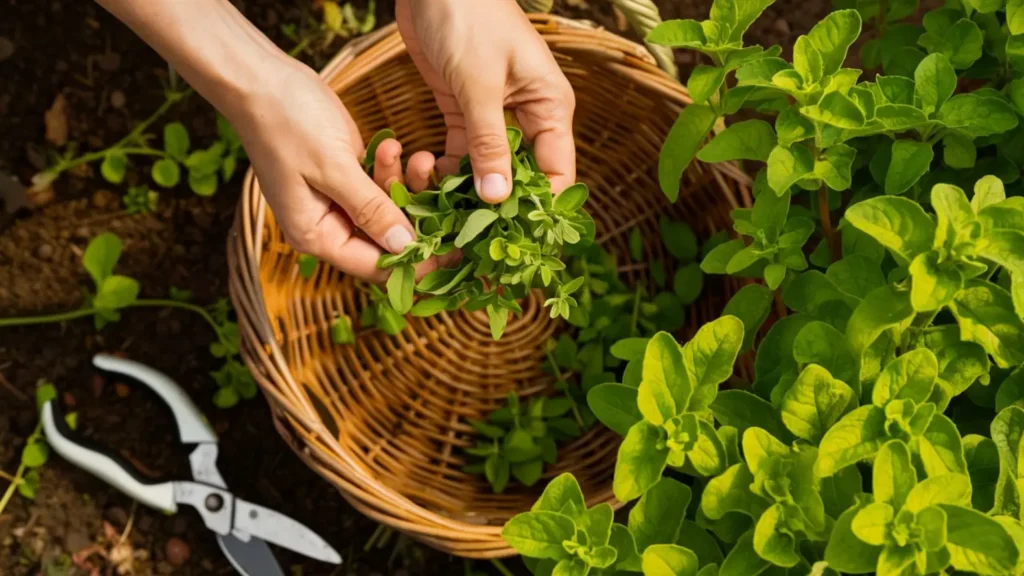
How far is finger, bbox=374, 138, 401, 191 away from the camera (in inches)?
37.7

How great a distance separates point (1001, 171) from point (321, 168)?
2.38 ft

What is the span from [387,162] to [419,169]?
41 mm

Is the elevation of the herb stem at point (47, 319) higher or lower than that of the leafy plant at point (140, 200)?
lower

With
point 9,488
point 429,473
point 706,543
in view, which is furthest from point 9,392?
point 706,543

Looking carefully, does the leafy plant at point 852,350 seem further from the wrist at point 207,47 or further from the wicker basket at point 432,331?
the wrist at point 207,47

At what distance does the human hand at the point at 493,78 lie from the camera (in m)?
0.90

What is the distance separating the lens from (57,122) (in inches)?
54.1

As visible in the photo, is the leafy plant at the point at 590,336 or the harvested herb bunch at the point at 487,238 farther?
the leafy plant at the point at 590,336

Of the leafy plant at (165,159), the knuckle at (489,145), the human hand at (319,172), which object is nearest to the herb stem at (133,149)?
the leafy plant at (165,159)

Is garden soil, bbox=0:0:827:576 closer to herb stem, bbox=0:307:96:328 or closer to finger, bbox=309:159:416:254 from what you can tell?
herb stem, bbox=0:307:96:328

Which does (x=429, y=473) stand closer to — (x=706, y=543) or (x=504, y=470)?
(x=504, y=470)

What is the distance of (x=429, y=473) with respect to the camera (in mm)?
1227

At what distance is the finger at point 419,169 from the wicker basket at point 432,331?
0.52ft

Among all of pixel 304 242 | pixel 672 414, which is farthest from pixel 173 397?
pixel 672 414
